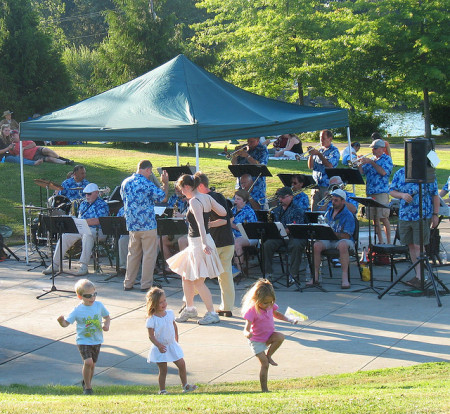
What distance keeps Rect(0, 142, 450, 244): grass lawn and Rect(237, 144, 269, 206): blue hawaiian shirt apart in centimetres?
517

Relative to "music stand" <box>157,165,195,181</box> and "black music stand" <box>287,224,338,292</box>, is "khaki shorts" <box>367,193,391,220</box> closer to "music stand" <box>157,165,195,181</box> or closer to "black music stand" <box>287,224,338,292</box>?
"black music stand" <box>287,224,338,292</box>

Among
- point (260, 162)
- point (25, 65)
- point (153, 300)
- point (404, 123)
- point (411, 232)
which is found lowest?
point (153, 300)

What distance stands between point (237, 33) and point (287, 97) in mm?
4574

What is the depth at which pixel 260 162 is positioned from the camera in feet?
Answer: 47.0

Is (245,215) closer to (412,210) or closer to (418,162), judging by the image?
(412,210)

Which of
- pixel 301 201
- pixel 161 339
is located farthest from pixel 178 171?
pixel 161 339

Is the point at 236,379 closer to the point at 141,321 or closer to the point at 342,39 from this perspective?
the point at 141,321

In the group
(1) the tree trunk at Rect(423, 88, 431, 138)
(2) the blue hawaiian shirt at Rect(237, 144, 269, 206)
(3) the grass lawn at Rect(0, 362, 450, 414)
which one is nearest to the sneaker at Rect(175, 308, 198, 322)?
(3) the grass lawn at Rect(0, 362, 450, 414)

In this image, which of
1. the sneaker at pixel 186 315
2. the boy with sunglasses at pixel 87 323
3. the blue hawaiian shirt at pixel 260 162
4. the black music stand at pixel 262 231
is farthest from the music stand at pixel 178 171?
the boy with sunglasses at pixel 87 323

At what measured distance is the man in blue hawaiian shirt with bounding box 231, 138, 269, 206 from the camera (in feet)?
44.6

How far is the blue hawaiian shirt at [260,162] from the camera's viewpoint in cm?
1357

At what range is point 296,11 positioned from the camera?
3055 centimetres

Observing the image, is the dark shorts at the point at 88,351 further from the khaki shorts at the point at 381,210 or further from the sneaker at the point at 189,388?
the khaki shorts at the point at 381,210

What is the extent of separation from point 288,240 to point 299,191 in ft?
3.82
